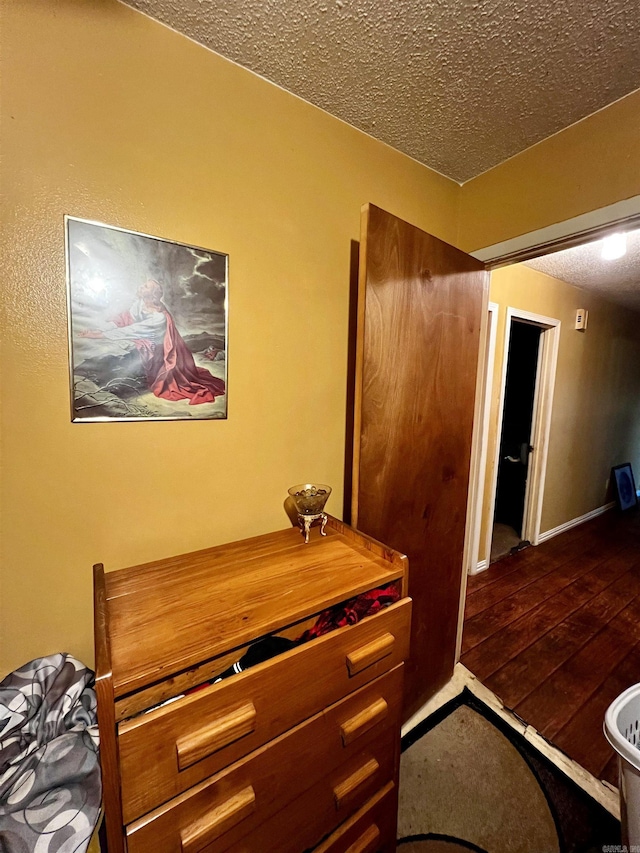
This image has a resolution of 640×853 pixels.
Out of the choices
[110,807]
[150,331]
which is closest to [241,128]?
[150,331]

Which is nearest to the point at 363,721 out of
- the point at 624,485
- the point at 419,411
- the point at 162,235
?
the point at 419,411

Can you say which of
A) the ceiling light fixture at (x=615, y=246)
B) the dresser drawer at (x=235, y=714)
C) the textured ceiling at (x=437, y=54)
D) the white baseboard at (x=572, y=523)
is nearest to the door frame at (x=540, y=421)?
the white baseboard at (x=572, y=523)

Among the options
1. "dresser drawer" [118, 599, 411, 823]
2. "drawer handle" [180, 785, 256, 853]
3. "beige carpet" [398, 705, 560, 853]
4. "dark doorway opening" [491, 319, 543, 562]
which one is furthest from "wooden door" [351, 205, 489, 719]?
"dark doorway opening" [491, 319, 543, 562]

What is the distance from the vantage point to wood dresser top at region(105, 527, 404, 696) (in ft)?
2.13

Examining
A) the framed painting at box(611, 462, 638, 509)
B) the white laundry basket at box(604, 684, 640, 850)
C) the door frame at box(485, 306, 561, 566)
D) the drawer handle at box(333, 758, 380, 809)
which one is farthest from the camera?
the framed painting at box(611, 462, 638, 509)

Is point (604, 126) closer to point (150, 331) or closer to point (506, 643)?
point (150, 331)

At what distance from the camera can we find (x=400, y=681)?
97cm

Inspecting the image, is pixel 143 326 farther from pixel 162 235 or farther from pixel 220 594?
pixel 220 594

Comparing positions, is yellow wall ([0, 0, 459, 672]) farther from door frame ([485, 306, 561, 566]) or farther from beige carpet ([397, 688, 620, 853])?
door frame ([485, 306, 561, 566])

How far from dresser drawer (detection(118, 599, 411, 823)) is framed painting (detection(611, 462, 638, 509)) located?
4.84m

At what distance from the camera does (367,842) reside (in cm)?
94

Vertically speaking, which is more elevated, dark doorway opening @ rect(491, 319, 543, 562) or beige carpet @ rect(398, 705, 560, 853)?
dark doorway opening @ rect(491, 319, 543, 562)

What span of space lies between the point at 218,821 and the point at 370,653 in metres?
0.42

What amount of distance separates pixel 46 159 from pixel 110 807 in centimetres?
134
